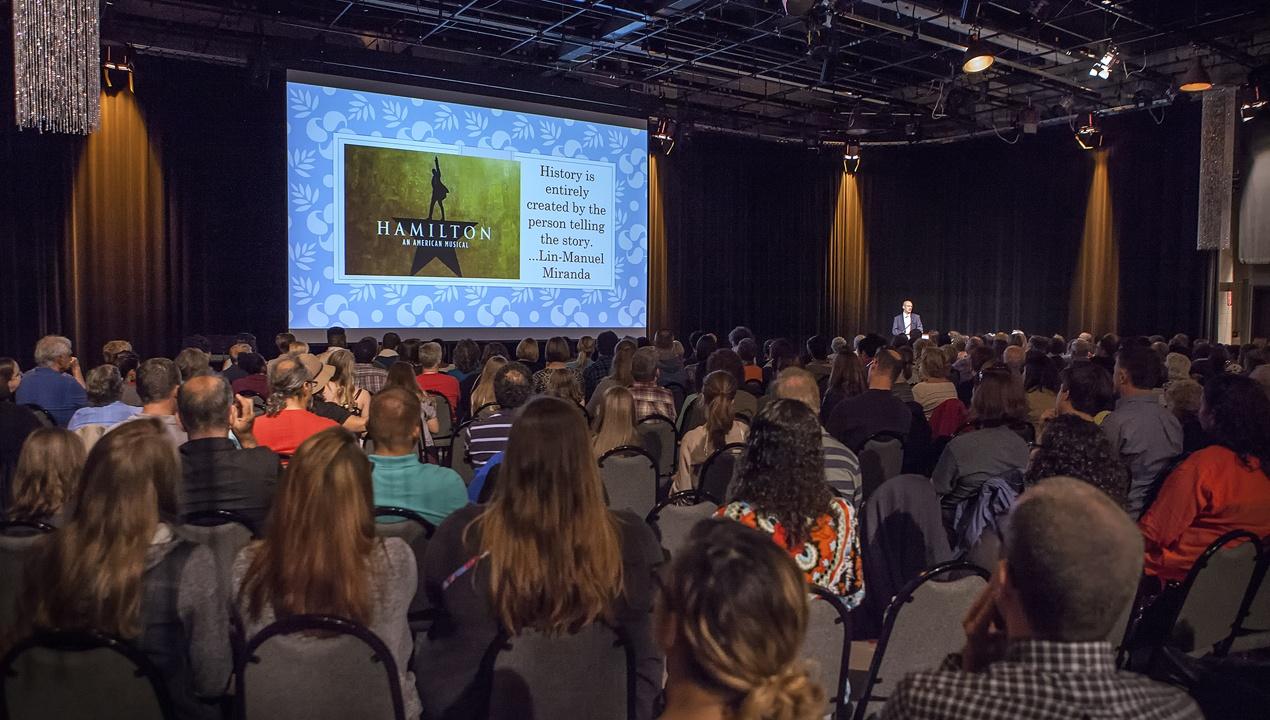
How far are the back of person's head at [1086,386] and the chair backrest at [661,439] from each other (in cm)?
232

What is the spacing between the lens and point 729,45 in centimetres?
1275

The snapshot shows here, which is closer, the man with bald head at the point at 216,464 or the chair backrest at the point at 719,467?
the man with bald head at the point at 216,464

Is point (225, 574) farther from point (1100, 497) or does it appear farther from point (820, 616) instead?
point (1100, 497)

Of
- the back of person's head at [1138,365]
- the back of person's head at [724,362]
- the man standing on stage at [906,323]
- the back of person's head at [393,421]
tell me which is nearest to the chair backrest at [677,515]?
the back of person's head at [393,421]

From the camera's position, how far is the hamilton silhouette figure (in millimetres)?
11383

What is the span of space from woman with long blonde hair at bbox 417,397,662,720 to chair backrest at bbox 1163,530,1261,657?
192 cm

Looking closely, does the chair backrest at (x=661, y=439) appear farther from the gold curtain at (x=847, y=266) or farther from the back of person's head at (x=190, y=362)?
the gold curtain at (x=847, y=266)

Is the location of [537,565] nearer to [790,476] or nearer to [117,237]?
[790,476]

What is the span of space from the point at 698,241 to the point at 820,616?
1434 cm

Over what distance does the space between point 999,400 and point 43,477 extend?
3821 mm

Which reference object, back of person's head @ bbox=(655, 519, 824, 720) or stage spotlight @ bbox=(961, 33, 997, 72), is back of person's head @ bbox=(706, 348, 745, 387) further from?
back of person's head @ bbox=(655, 519, 824, 720)

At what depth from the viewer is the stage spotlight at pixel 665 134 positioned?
13117 mm

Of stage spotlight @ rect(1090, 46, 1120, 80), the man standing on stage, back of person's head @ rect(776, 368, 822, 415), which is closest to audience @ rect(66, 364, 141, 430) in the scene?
back of person's head @ rect(776, 368, 822, 415)

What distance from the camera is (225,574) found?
287cm
